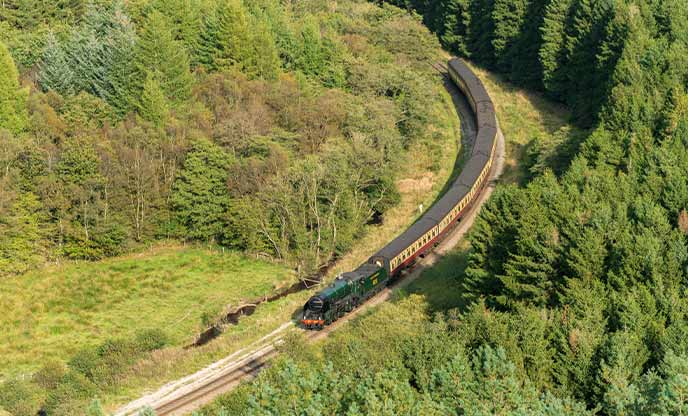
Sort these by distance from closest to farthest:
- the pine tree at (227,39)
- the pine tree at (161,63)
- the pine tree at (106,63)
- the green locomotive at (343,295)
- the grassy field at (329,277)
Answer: the grassy field at (329,277) < the green locomotive at (343,295) < the pine tree at (106,63) < the pine tree at (161,63) < the pine tree at (227,39)

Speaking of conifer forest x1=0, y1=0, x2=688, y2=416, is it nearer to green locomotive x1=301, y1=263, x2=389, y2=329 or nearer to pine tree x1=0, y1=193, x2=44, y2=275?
Answer: pine tree x1=0, y1=193, x2=44, y2=275

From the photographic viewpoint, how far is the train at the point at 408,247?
2238 inches

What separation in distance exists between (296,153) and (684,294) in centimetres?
4844

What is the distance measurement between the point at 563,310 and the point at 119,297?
135 ft

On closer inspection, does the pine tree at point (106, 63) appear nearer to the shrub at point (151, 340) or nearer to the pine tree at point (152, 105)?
the pine tree at point (152, 105)

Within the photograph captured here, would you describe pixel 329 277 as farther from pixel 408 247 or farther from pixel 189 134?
pixel 189 134

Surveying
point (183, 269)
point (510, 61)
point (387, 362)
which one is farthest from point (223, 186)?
point (510, 61)

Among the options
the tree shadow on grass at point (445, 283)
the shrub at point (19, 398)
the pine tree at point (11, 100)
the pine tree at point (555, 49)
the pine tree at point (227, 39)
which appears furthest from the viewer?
the pine tree at point (555, 49)

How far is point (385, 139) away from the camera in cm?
8531

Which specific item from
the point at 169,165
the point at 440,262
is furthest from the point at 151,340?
the point at 169,165

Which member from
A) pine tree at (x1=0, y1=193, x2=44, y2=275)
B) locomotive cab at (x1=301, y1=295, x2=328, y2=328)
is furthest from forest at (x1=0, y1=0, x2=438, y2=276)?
locomotive cab at (x1=301, y1=295, x2=328, y2=328)

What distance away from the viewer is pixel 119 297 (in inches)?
2739

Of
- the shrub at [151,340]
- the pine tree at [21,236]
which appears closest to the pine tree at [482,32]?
the pine tree at [21,236]

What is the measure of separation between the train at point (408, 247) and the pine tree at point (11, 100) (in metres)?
40.1
